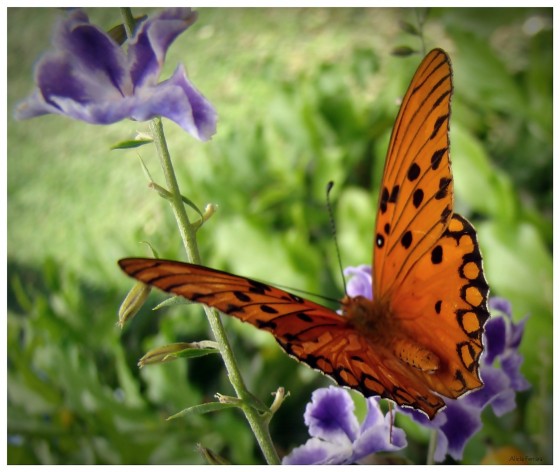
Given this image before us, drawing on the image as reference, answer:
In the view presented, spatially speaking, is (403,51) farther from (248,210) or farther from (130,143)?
(248,210)

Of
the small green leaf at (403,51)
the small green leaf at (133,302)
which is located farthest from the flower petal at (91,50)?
the small green leaf at (403,51)

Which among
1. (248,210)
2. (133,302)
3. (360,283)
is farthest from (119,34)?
(248,210)

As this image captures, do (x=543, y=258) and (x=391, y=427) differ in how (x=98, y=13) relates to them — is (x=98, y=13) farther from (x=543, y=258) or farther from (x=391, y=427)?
(x=543, y=258)

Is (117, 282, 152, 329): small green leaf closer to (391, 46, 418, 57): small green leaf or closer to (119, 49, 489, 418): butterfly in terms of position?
(119, 49, 489, 418): butterfly

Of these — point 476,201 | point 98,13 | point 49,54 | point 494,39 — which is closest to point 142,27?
point 49,54

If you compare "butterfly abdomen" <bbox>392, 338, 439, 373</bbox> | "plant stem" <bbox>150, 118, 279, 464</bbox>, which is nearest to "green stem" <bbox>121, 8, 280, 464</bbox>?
"plant stem" <bbox>150, 118, 279, 464</bbox>

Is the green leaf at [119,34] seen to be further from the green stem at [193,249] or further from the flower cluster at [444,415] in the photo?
the flower cluster at [444,415]
